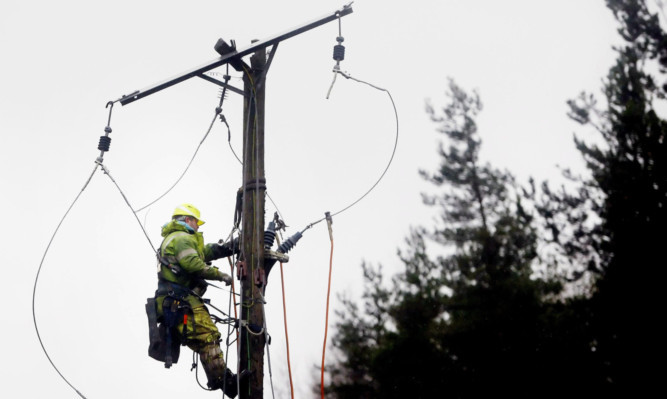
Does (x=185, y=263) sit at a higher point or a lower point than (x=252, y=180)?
lower

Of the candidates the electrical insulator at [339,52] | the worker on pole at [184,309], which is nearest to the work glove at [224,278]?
the worker on pole at [184,309]

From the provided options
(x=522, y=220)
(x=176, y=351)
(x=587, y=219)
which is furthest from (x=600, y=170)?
Answer: (x=176, y=351)

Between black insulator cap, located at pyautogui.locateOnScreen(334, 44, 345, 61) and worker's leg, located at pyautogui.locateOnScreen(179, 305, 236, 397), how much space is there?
3006 millimetres

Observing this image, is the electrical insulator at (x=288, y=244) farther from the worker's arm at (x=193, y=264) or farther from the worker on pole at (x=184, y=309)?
the worker's arm at (x=193, y=264)

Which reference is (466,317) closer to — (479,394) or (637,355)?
(479,394)

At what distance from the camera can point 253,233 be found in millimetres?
5328

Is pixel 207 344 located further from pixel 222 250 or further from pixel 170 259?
pixel 222 250

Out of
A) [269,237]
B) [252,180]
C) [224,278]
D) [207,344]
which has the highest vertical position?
[252,180]

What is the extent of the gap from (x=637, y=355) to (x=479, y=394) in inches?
226

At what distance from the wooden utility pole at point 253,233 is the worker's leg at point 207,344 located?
412 millimetres

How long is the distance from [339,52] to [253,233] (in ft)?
7.43

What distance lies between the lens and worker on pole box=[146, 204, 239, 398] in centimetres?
541

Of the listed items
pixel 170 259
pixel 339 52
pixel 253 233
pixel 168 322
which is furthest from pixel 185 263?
pixel 339 52

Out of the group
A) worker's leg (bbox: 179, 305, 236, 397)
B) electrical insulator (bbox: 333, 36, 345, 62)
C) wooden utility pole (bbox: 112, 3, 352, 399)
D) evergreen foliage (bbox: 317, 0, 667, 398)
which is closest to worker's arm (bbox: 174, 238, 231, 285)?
worker's leg (bbox: 179, 305, 236, 397)
